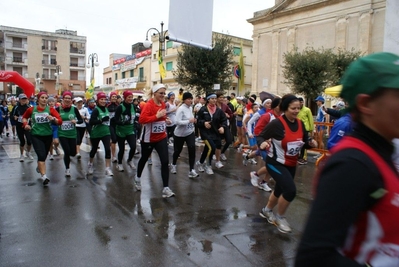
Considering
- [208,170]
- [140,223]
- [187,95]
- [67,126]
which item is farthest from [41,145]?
[208,170]

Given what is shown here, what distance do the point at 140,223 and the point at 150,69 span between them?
46.0 m

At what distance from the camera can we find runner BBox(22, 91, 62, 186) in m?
7.02

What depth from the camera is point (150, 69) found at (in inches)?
1940

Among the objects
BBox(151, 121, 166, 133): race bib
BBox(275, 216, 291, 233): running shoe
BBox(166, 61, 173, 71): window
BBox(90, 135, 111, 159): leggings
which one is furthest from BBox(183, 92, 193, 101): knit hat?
BBox(166, 61, 173, 71): window

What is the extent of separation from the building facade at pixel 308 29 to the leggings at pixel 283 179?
81.9 feet

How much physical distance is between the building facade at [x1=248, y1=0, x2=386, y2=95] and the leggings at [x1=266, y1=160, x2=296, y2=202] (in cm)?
2495

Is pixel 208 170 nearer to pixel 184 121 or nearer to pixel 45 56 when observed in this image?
pixel 184 121

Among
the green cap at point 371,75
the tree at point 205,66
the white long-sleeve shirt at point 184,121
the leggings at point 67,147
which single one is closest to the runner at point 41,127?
the leggings at point 67,147

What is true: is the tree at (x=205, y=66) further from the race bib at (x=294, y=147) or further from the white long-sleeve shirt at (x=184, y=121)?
the race bib at (x=294, y=147)

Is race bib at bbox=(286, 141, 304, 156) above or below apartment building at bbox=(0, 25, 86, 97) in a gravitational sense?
below

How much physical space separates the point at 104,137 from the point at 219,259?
16.6 feet

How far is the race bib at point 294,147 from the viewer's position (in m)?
4.54

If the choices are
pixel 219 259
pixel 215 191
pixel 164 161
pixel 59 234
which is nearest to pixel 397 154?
pixel 219 259

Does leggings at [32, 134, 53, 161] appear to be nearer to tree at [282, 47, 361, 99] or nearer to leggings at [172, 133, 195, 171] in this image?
leggings at [172, 133, 195, 171]
